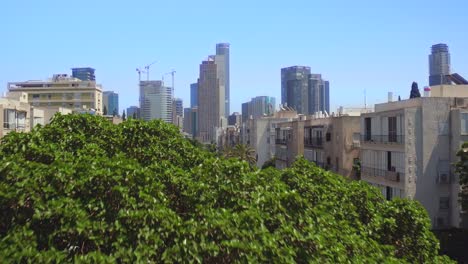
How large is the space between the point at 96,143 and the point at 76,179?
3668 mm

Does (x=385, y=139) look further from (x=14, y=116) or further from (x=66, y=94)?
(x=66, y=94)

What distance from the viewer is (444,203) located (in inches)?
1228

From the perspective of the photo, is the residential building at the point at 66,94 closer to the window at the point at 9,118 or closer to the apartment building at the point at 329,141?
the apartment building at the point at 329,141

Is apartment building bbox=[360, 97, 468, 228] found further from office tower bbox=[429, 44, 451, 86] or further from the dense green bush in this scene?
office tower bbox=[429, 44, 451, 86]

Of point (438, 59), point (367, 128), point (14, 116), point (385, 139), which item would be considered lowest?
point (385, 139)

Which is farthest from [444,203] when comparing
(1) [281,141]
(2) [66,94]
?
(2) [66,94]

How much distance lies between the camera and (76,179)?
8.01 meters

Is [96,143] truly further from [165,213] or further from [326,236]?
[326,236]

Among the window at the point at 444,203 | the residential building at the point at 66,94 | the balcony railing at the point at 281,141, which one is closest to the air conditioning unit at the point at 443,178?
the window at the point at 444,203

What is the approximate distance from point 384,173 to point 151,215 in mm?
28086

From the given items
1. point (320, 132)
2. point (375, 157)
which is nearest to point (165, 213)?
point (375, 157)

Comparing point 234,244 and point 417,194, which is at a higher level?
point 234,244

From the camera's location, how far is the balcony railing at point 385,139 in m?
31.8

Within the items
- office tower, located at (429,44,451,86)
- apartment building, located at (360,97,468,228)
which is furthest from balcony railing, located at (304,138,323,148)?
office tower, located at (429,44,451,86)
